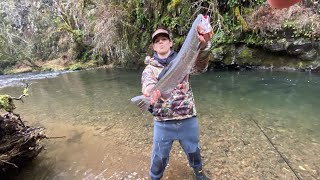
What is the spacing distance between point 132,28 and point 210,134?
509 inches

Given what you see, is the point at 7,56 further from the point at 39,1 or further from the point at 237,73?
the point at 237,73

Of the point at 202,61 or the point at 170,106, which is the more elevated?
the point at 202,61

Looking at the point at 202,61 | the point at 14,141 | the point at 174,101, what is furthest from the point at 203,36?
the point at 14,141

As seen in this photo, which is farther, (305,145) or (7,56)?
(7,56)

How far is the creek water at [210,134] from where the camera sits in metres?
4.62

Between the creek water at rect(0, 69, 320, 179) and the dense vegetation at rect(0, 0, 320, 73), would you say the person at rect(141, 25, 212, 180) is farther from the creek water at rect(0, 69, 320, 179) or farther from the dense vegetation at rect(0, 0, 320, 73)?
the dense vegetation at rect(0, 0, 320, 73)

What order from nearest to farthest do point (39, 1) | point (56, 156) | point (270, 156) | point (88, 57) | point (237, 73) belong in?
point (270, 156) < point (56, 156) < point (237, 73) < point (88, 57) < point (39, 1)

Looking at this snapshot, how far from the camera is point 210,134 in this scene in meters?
6.00

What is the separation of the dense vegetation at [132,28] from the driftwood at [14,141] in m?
10.3

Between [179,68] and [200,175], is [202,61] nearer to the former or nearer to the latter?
[179,68]

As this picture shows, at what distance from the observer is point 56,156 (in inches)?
217

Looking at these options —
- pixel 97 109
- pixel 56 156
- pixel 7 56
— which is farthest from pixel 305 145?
pixel 7 56

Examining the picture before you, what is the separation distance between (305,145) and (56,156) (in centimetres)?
448

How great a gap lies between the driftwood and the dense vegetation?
33.9 feet
